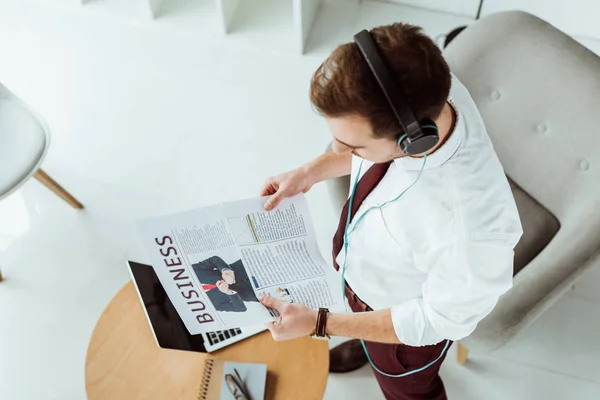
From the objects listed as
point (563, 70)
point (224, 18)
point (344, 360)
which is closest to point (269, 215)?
point (344, 360)

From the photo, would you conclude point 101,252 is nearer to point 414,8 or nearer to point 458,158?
point 458,158

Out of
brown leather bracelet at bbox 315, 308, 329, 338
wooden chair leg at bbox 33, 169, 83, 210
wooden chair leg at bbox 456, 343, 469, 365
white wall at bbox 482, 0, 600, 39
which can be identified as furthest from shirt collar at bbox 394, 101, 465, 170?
white wall at bbox 482, 0, 600, 39

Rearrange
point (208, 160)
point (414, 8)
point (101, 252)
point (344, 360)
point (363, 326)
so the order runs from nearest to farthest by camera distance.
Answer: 1. point (363, 326)
2. point (344, 360)
3. point (101, 252)
4. point (208, 160)
5. point (414, 8)

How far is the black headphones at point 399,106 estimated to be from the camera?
2.77 ft

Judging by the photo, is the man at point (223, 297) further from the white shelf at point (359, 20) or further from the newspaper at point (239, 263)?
the white shelf at point (359, 20)

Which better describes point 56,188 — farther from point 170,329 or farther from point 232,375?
point 232,375

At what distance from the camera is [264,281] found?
138cm

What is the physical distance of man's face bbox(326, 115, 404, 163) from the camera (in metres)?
0.93

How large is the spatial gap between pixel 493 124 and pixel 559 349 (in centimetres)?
77

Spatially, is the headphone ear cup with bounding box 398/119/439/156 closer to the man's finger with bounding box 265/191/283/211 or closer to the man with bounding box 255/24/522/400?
the man with bounding box 255/24/522/400

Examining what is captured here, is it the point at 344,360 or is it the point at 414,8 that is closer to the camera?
the point at 344,360

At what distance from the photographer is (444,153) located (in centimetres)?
102

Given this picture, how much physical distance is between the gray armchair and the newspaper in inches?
12.8

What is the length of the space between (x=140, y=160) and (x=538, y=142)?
1.44 meters
